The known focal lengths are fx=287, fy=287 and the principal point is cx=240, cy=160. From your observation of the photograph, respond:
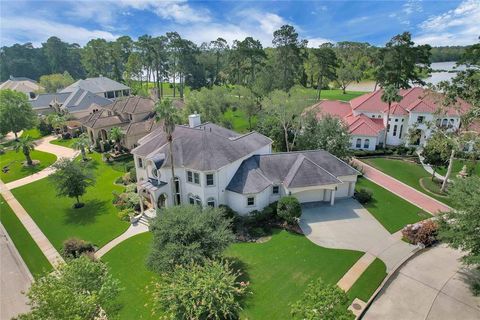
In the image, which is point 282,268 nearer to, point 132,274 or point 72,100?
point 132,274

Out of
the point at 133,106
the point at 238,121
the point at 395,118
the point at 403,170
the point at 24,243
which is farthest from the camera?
the point at 238,121

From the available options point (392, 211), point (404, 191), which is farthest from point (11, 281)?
point (404, 191)

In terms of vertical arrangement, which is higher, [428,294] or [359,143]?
[359,143]

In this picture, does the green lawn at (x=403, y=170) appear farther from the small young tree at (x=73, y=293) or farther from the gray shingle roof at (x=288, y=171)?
the small young tree at (x=73, y=293)

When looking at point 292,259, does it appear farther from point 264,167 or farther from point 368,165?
point 368,165

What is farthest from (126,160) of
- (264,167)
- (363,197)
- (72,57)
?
(72,57)

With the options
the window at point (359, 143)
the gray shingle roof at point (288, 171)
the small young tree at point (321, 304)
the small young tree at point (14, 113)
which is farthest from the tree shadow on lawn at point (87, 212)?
the window at point (359, 143)
